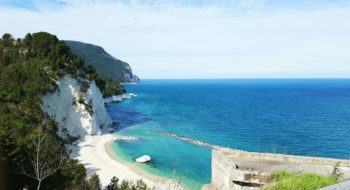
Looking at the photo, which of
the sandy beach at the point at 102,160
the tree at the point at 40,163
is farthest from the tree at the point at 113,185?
the sandy beach at the point at 102,160

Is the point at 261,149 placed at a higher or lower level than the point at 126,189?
lower

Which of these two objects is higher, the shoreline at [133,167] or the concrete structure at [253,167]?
the concrete structure at [253,167]

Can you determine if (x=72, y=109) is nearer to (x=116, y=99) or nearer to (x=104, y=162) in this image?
(x=104, y=162)

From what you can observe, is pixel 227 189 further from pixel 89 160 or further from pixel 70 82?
pixel 70 82

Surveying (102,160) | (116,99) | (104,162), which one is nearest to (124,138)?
(102,160)

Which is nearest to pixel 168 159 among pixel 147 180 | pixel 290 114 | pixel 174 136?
pixel 147 180

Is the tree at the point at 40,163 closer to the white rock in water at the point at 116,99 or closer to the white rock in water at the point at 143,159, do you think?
the white rock in water at the point at 143,159
